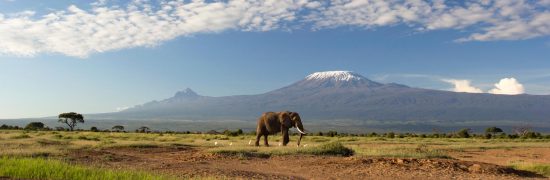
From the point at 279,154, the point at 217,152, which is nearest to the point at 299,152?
the point at 279,154

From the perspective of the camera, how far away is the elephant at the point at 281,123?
2848cm

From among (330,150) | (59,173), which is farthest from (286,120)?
(59,173)

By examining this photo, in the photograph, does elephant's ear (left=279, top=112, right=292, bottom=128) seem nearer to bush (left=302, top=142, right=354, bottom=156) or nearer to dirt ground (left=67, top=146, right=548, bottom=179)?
bush (left=302, top=142, right=354, bottom=156)

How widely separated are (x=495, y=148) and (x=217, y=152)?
19941 mm

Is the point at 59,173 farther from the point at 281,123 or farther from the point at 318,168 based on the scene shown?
the point at 281,123

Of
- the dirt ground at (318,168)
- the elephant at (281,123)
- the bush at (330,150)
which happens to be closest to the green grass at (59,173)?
the dirt ground at (318,168)

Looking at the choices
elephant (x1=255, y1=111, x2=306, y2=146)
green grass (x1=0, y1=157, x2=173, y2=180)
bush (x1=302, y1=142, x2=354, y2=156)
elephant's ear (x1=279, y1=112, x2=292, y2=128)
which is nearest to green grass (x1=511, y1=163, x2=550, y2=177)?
bush (x1=302, y1=142, x2=354, y2=156)

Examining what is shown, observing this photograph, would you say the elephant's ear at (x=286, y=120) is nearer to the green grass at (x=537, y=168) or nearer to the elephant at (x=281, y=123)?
the elephant at (x=281, y=123)

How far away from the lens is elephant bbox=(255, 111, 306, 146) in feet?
93.5

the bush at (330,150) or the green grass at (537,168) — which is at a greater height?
the bush at (330,150)

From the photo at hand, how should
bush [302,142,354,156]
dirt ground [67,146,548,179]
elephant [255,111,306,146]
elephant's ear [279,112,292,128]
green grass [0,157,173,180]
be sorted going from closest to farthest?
green grass [0,157,173,180], dirt ground [67,146,548,179], bush [302,142,354,156], elephant [255,111,306,146], elephant's ear [279,112,292,128]

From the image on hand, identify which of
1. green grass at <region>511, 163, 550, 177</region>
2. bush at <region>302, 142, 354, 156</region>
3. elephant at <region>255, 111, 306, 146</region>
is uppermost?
elephant at <region>255, 111, 306, 146</region>

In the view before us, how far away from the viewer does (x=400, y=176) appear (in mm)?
15992

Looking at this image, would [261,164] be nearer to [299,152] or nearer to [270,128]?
[299,152]
